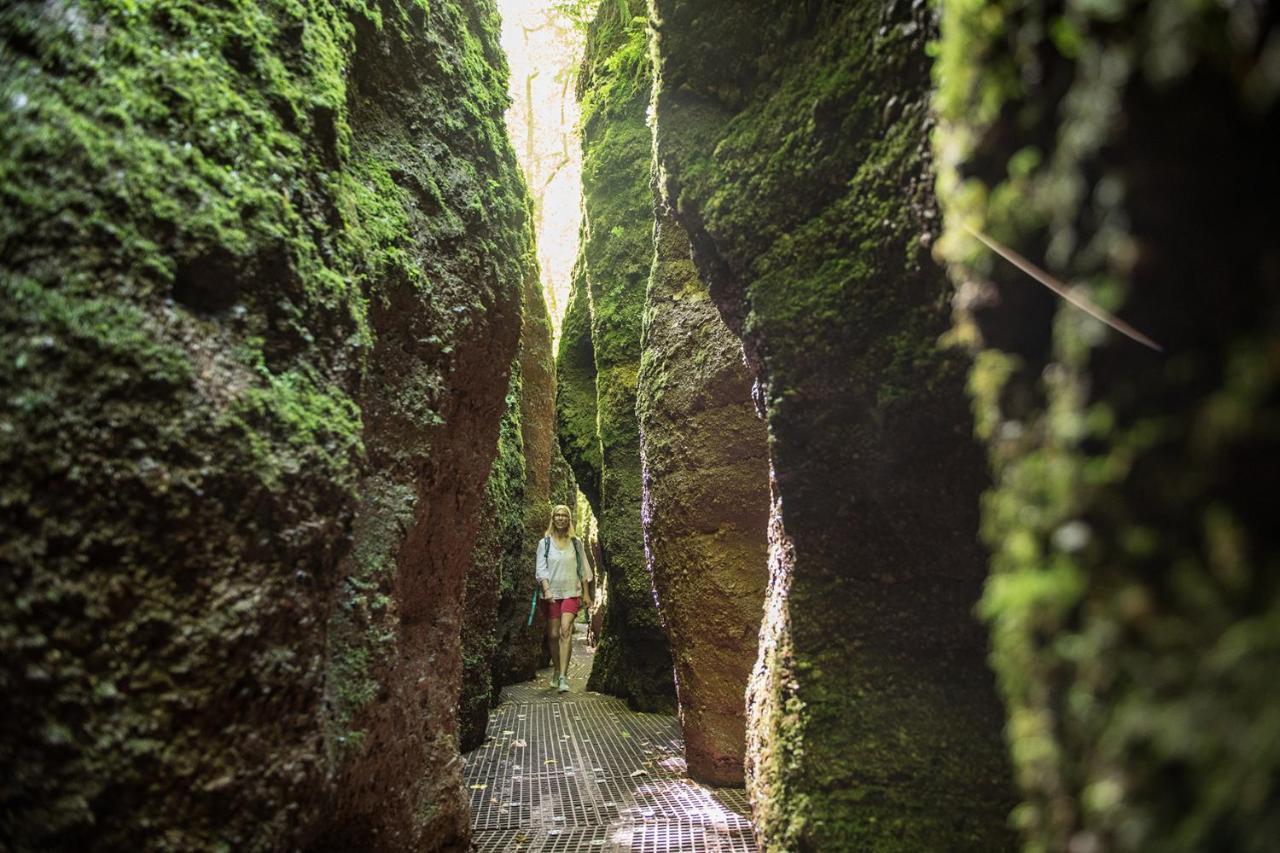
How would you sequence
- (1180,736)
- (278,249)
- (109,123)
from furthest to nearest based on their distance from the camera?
(278,249), (109,123), (1180,736)

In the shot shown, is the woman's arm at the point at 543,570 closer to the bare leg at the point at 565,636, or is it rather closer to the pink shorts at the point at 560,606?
the pink shorts at the point at 560,606

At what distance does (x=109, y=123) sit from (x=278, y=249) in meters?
0.51

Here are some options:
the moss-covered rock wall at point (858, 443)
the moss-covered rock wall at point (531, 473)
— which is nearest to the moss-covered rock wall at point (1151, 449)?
the moss-covered rock wall at point (858, 443)

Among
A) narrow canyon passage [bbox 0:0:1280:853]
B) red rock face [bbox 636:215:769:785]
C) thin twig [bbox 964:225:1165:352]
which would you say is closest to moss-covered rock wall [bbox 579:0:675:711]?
red rock face [bbox 636:215:769:785]

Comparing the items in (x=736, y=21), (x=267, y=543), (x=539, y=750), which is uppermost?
(x=736, y=21)

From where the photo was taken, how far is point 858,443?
8.73ft

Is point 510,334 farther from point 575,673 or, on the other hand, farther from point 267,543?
point 575,673

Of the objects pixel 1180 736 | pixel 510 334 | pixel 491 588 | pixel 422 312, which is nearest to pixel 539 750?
pixel 491 588

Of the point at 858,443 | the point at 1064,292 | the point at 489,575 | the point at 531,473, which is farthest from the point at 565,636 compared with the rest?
the point at 1064,292

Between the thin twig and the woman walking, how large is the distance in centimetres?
778

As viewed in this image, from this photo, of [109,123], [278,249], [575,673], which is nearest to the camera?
[109,123]

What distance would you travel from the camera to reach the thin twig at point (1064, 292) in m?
0.89

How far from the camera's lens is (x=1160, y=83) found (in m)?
0.83

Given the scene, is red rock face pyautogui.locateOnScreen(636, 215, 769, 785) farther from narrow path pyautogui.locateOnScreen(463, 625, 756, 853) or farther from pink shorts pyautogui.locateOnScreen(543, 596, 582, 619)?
pink shorts pyautogui.locateOnScreen(543, 596, 582, 619)
